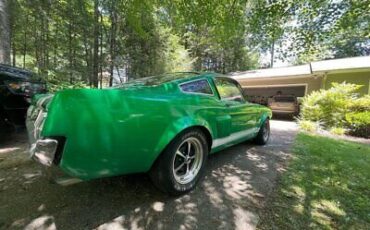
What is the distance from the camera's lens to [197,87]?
9.61 feet

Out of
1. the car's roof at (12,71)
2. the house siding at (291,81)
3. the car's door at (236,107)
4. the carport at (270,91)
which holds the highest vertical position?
the house siding at (291,81)

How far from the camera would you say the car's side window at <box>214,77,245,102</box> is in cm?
337

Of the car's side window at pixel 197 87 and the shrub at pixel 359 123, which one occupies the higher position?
the car's side window at pixel 197 87

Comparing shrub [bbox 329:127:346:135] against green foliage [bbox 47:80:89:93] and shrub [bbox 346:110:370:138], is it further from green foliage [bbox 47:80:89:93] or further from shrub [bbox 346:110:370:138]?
green foliage [bbox 47:80:89:93]

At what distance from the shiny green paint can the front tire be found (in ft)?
0.38

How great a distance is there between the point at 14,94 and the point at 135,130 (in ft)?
11.5

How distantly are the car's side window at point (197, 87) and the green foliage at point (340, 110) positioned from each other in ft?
22.6

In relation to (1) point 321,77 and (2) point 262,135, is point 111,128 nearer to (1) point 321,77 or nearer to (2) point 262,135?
(2) point 262,135

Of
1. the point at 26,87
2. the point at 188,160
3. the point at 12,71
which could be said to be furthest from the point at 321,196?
the point at 12,71

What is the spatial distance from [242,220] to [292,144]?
3842 millimetres

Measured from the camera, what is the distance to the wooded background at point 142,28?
808 cm

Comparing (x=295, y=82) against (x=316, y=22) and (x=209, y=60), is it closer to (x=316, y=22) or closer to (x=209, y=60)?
(x=316, y=22)

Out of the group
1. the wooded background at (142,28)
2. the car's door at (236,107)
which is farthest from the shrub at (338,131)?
the car's door at (236,107)

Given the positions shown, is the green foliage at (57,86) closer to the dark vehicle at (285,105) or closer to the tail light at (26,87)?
the tail light at (26,87)
